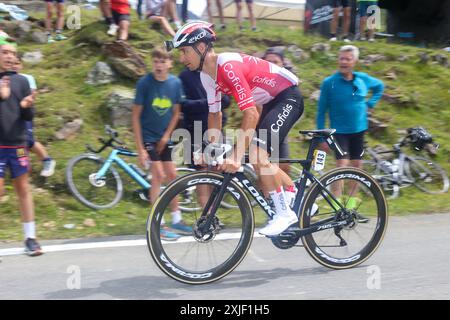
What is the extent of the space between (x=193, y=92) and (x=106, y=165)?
1.56 metres

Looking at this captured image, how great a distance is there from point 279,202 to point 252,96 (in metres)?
0.91

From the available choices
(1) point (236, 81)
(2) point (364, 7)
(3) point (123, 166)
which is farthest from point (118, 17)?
(1) point (236, 81)

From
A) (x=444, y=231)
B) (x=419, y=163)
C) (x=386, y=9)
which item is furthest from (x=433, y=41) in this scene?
(x=444, y=231)

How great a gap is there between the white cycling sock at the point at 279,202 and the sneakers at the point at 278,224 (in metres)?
0.03

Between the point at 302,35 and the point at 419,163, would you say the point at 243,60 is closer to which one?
the point at 419,163

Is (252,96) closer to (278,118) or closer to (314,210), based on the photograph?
(278,118)

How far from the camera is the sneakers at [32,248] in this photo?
553 cm

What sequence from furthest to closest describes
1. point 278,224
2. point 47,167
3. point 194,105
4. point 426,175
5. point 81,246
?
point 426,175, point 47,167, point 194,105, point 81,246, point 278,224

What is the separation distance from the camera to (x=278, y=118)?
16.4 ft

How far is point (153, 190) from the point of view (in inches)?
269

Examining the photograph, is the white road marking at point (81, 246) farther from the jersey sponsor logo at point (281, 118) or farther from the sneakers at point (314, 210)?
the jersey sponsor logo at point (281, 118)

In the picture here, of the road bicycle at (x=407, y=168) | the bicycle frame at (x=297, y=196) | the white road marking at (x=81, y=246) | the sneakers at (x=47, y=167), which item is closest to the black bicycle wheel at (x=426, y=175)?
the road bicycle at (x=407, y=168)

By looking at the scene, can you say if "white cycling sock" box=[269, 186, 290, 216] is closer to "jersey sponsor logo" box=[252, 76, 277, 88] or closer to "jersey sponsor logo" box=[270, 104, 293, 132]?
"jersey sponsor logo" box=[270, 104, 293, 132]

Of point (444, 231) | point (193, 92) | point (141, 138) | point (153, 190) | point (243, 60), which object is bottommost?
point (444, 231)
